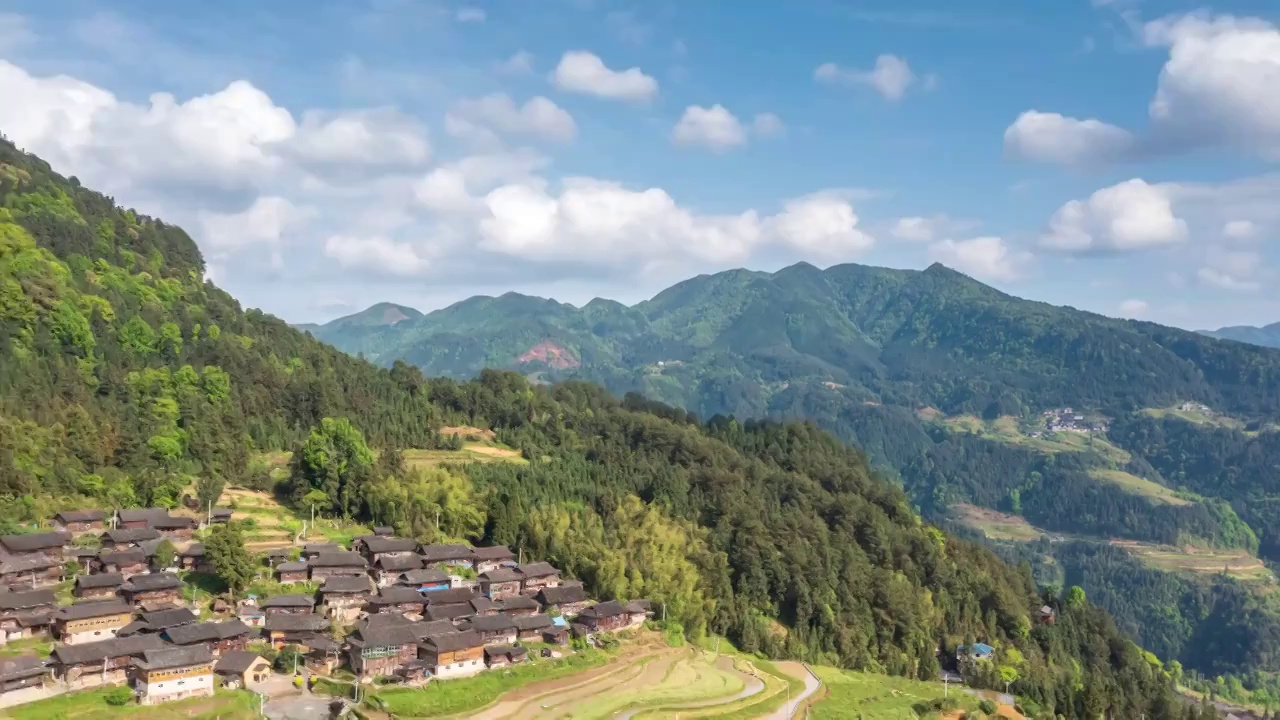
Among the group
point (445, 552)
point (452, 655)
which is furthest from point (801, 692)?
point (445, 552)

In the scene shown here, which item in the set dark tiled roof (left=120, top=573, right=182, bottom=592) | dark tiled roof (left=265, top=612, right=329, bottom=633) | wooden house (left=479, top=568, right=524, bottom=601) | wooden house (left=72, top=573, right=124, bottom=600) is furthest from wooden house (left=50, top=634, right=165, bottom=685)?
wooden house (left=479, top=568, right=524, bottom=601)

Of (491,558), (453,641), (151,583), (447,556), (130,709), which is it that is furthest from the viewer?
(491,558)

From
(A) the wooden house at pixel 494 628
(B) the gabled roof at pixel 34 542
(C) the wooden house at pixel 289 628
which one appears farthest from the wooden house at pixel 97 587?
(A) the wooden house at pixel 494 628

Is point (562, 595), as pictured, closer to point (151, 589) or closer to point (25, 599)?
point (151, 589)

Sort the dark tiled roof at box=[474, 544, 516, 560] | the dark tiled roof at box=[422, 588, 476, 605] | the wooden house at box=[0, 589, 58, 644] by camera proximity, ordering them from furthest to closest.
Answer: the dark tiled roof at box=[474, 544, 516, 560]
the dark tiled roof at box=[422, 588, 476, 605]
the wooden house at box=[0, 589, 58, 644]

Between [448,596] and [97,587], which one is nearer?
[97,587]

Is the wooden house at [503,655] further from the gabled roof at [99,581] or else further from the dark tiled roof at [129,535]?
the dark tiled roof at [129,535]

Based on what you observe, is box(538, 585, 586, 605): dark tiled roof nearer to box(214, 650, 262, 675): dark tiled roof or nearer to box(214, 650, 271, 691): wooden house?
box(214, 650, 271, 691): wooden house
